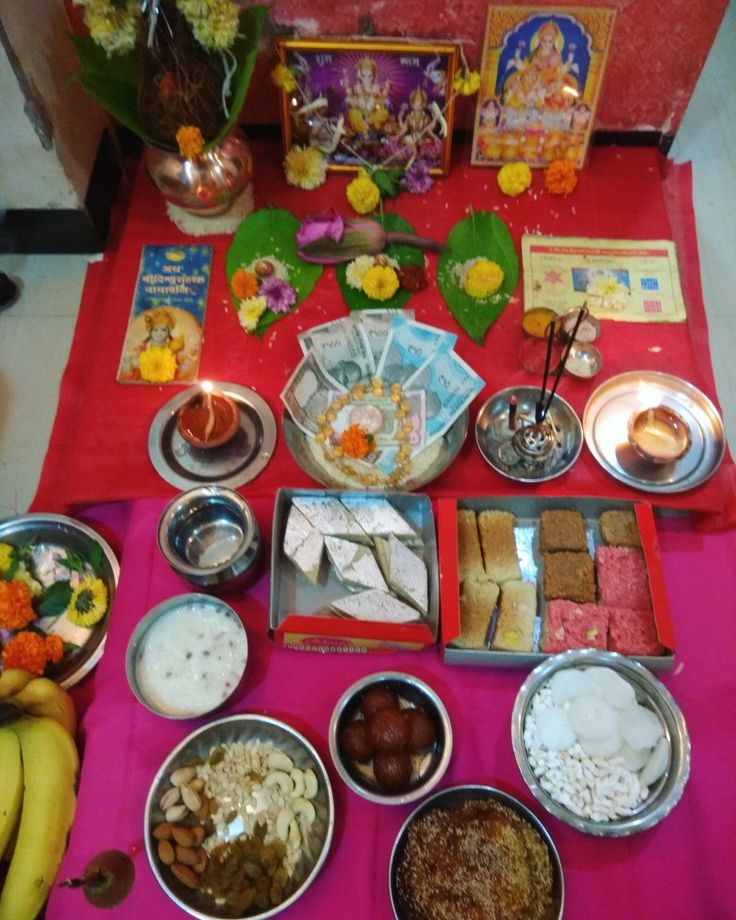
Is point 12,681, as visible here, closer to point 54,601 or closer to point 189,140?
point 54,601

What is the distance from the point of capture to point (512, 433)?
1.67 meters

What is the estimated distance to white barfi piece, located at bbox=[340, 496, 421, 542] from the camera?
1.46m

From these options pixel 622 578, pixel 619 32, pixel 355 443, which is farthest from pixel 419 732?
pixel 619 32

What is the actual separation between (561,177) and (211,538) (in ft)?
4.86

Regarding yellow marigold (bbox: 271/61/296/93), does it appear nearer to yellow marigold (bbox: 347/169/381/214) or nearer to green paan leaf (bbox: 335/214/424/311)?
yellow marigold (bbox: 347/169/381/214)

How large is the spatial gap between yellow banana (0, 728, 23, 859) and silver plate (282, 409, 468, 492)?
797mm

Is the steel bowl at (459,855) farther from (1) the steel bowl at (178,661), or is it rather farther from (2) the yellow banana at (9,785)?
(2) the yellow banana at (9,785)

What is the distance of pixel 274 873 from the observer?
1.18 meters

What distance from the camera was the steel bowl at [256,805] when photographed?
3.76 ft

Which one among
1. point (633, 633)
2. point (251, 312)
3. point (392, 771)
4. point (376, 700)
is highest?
point (251, 312)

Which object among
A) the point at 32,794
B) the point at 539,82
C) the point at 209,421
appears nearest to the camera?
the point at 32,794

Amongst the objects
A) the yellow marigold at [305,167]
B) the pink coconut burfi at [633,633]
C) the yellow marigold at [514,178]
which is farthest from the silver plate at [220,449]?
the yellow marigold at [514,178]

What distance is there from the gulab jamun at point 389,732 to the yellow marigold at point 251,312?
3.51 ft

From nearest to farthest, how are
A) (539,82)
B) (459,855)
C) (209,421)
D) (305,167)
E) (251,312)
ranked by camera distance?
(459,855), (209,421), (251,312), (539,82), (305,167)
